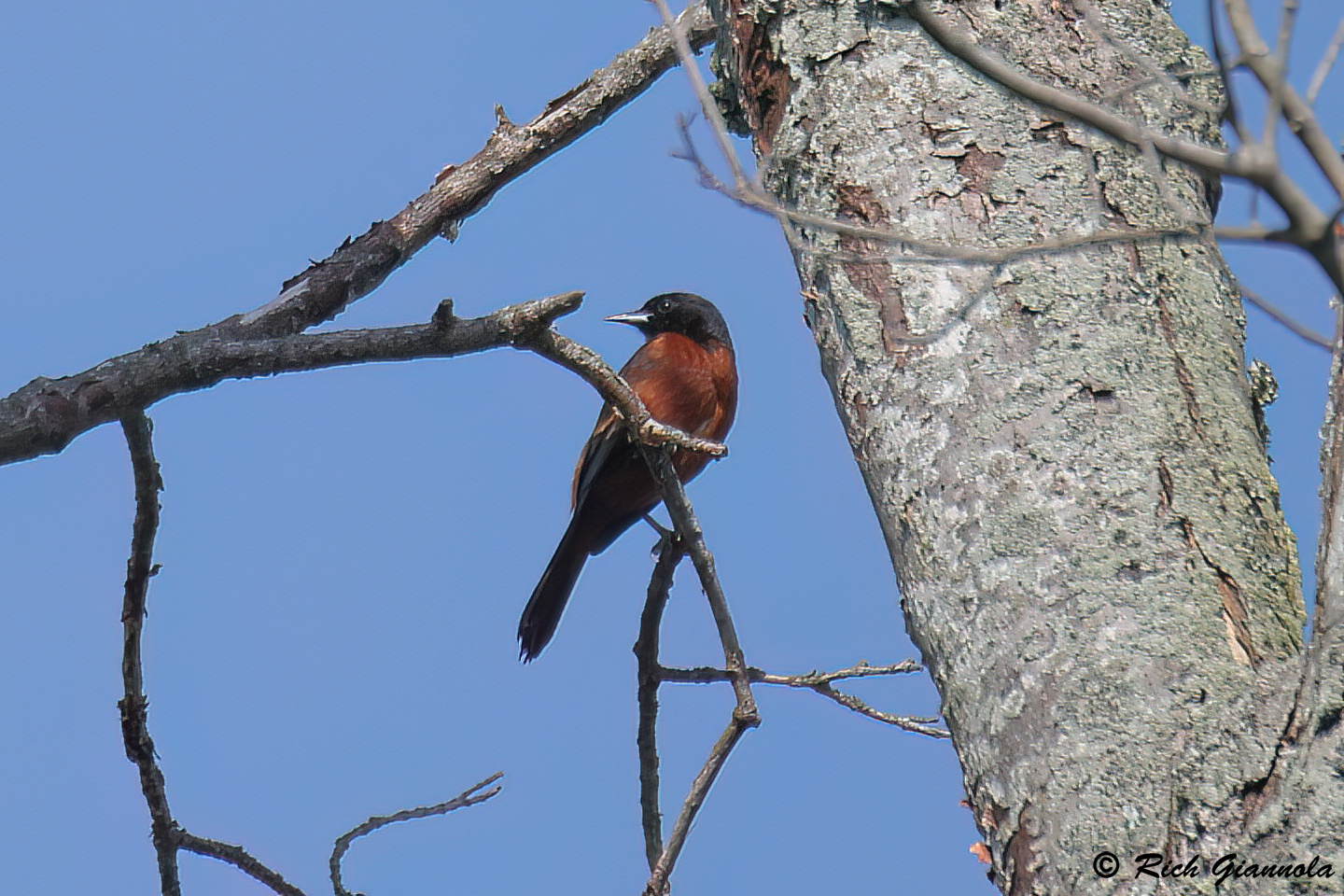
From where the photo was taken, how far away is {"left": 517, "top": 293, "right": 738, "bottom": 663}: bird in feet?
17.5

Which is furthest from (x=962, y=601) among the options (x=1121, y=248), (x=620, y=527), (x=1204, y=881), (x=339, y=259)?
(x=620, y=527)

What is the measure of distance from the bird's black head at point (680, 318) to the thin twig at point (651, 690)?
3.41 metres

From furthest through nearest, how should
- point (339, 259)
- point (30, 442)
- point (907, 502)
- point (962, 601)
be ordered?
point (339, 259)
point (30, 442)
point (907, 502)
point (962, 601)

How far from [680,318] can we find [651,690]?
3.84 m

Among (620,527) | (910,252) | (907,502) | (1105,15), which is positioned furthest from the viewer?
(620,527)

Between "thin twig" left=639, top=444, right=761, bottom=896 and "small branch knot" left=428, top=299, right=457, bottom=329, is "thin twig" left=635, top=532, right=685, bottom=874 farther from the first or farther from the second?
"small branch knot" left=428, top=299, right=457, bottom=329

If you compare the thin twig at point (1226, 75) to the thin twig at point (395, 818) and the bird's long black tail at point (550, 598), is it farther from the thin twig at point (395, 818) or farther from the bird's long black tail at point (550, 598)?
the bird's long black tail at point (550, 598)

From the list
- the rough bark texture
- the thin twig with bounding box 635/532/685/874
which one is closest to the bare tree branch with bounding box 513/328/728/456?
the thin twig with bounding box 635/532/685/874

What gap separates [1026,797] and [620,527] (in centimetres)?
413

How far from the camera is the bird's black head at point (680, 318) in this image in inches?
250

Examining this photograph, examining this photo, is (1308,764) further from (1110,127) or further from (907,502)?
(1110,127)

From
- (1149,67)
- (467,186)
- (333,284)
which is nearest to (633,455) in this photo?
(467,186)

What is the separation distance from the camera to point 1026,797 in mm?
1617

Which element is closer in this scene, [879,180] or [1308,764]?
[1308,764]
